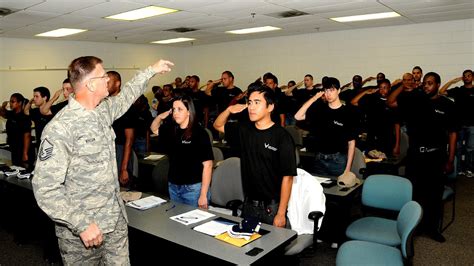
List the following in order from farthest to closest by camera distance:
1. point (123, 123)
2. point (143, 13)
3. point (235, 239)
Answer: point (143, 13), point (123, 123), point (235, 239)

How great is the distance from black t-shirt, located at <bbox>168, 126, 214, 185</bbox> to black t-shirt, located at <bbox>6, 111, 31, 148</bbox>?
347cm

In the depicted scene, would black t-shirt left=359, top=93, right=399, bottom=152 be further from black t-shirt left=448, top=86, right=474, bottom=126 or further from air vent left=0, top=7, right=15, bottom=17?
air vent left=0, top=7, right=15, bottom=17

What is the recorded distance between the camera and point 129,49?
10055mm

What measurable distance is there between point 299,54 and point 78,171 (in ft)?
26.0

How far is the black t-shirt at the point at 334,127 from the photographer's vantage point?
368cm

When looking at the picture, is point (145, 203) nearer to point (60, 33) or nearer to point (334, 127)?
point (334, 127)

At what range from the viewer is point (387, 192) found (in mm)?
3162

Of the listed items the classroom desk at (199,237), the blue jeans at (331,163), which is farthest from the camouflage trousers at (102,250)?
the blue jeans at (331,163)

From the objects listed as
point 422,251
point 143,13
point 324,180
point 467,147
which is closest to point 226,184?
point 324,180

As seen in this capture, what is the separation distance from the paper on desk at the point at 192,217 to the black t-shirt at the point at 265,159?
0.37 meters

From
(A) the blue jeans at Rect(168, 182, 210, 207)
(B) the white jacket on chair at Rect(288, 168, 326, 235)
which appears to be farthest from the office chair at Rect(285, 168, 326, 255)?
(A) the blue jeans at Rect(168, 182, 210, 207)

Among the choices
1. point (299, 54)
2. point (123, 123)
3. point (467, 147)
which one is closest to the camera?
point (123, 123)

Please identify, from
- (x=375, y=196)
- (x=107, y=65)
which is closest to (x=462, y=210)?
(x=375, y=196)

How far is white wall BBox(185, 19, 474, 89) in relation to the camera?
23.7 ft
